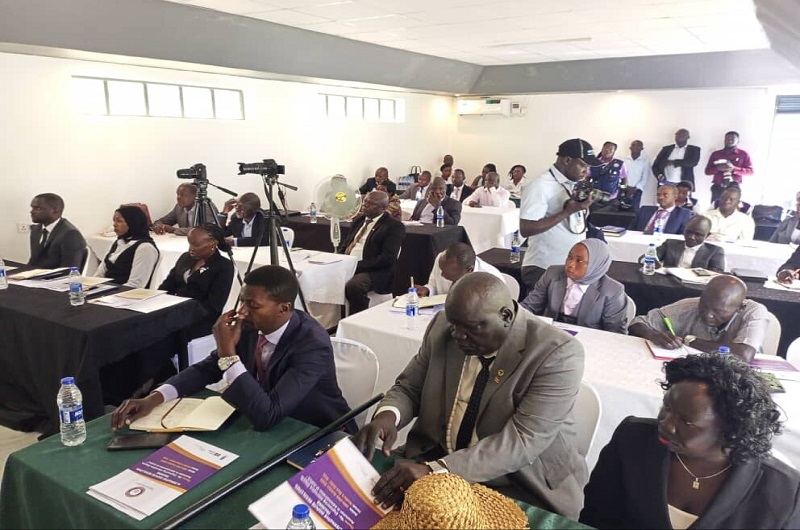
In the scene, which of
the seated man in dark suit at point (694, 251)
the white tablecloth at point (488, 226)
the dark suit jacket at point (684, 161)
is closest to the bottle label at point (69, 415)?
the seated man in dark suit at point (694, 251)

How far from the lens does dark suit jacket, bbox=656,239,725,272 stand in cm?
432

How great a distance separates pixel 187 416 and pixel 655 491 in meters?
1.48

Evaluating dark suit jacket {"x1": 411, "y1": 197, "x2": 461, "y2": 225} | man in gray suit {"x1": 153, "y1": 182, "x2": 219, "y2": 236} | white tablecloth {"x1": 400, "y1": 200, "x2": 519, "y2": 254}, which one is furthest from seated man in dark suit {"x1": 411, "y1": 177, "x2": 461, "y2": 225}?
man in gray suit {"x1": 153, "y1": 182, "x2": 219, "y2": 236}

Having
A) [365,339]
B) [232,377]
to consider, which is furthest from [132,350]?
[232,377]

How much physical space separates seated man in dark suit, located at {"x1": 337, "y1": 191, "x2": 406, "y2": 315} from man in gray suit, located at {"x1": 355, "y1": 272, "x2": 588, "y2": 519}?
305 centimetres

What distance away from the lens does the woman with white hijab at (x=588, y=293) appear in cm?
311

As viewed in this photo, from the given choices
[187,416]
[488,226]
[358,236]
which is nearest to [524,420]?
[187,416]

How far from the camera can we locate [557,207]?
3.75 metres

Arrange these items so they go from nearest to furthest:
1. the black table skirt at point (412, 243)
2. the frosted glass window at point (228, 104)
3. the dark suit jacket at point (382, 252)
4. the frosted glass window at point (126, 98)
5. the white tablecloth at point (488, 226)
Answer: the dark suit jacket at point (382, 252), the black table skirt at point (412, 243), the frosted glass window at point (126, 98), the frosted glass window at point (228, 104), the white tablecloth at point (488, 226)

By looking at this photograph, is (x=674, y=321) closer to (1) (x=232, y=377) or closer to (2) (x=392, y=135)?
(1) (x=232, y=377)

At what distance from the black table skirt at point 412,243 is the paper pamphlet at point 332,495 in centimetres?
403

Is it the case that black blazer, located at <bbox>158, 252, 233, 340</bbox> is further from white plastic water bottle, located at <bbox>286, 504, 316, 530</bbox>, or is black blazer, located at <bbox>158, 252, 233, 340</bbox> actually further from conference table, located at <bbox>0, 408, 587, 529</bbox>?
white plastic water bottle, located at <bbox>286, 504, 316, 530</bbox>

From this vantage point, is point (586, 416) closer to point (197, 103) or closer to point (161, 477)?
point (161, 477)

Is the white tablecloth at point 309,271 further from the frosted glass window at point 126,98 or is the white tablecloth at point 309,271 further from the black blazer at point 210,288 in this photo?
the frosted glass window at point 126,98
